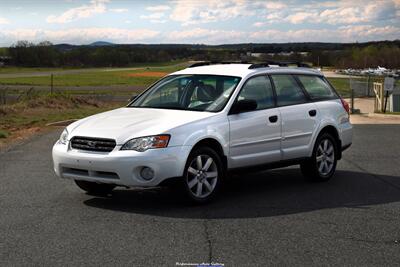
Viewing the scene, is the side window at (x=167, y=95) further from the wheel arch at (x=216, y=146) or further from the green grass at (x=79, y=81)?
the green grass at (x=79, y=81)

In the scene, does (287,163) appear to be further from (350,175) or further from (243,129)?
(350,175)

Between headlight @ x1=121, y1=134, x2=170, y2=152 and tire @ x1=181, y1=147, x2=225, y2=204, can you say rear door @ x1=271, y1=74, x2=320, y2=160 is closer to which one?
tire @ x1=181, y1=147, x2=225, y2=204

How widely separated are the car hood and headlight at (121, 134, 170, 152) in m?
0.04

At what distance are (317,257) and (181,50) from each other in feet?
578

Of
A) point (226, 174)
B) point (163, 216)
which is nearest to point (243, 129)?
point (226, 174)

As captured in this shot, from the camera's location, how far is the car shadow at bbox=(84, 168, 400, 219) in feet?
23.9

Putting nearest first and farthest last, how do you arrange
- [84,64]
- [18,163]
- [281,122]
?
[281,122] → [18,163] → [84,64]

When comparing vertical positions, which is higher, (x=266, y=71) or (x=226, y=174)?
(x=266, y=71)

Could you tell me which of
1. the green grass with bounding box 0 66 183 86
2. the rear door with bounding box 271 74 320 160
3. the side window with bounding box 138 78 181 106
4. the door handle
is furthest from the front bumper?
the green grass with bounding box 0 66 183 86

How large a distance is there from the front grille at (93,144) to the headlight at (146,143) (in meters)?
0.18

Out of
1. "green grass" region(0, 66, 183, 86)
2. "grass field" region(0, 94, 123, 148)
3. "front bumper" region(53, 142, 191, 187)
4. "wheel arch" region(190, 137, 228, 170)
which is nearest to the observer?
"front bumper" region(53, 142, 191, 187)

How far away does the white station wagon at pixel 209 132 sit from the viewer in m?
7.11

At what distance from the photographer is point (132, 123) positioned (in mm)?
7430

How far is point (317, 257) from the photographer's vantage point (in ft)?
17.9
